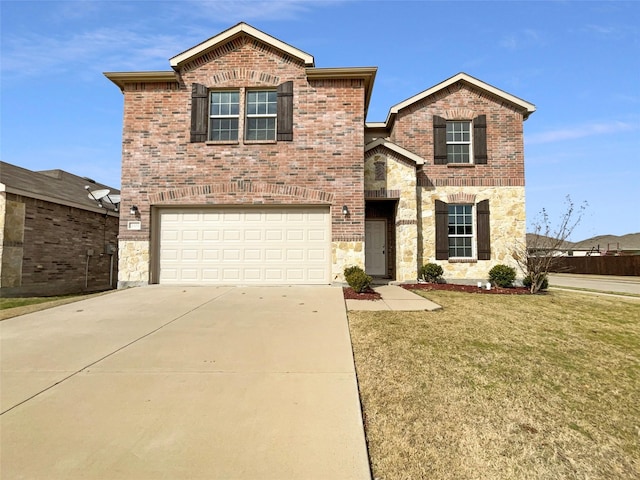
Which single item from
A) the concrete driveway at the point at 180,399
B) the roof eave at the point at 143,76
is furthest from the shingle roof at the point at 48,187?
the concrete driveway at the point at 180,399

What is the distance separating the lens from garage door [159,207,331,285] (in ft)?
32.6

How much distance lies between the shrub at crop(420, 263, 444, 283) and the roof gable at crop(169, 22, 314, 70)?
7583 mm

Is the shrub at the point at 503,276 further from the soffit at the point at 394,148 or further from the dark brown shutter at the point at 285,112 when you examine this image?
the dark brown shutter at the point at 285,112

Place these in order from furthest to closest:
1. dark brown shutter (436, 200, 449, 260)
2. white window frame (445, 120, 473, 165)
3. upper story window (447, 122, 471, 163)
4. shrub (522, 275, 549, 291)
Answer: upper story window (447, 122, 471, 163) < white window frame (445, 120, 473, 165) < dark brown shutter (436, 200, 449, 260) < shrub (522, 275, 549, 291)

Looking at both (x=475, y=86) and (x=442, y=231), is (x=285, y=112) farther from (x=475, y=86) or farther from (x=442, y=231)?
(x=475, y=86)

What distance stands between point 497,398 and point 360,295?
205 inches

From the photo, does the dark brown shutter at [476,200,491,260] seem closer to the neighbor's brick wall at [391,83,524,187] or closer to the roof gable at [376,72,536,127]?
the neighbor's brick wall at [391,83,524,187]

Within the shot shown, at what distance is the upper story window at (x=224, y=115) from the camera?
10414 millimetres

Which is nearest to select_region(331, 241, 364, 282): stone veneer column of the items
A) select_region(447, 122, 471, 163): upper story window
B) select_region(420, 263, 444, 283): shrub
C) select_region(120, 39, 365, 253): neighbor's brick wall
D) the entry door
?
select_region(120, 39, 365, 253): neighbor's brick wall

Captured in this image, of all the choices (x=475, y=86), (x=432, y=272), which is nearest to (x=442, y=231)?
(x=432, y=272)

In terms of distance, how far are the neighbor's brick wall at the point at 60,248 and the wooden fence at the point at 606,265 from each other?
2335 centimetres

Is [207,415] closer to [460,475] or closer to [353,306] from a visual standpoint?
[460,475]

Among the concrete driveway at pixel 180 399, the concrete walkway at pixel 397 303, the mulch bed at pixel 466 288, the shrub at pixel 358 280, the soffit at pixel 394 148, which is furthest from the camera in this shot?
the soffit at pixel 394 148

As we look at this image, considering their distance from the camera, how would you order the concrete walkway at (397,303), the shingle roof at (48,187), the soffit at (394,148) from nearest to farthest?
the concrete walkway at (397,303) → the shingle roof at (48,187) → the soffit at (394,148)
